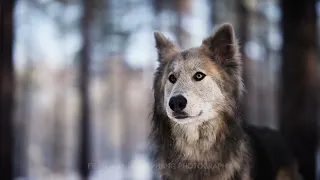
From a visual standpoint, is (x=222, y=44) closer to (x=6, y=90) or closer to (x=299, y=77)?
(x=299, y=77)

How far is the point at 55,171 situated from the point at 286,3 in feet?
14.1

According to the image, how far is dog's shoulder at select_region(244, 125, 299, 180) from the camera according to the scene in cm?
169

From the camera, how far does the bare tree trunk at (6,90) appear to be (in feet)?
11.0

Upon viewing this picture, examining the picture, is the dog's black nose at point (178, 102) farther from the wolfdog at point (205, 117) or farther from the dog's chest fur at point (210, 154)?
the dog's chest fur at point (210, 154)

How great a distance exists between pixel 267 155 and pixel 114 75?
3885mm

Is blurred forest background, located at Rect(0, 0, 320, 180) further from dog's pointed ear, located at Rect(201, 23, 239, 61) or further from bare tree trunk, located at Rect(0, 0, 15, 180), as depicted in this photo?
dog's pointed ear, located at Rect(201, 23, 239, 61)

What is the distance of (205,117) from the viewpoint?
63.2 inches

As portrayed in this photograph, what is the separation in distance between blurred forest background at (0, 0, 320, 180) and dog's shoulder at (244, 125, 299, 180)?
182 millimetres

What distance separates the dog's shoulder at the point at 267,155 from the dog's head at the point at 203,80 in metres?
0.21

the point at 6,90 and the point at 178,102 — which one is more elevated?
the point at 178,102

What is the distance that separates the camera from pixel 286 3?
2.75 m

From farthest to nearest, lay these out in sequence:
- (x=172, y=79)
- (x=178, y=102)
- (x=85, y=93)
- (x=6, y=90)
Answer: (x=85, y=93)
(x=6, y=90)
(x=172, y=79)
(x=178, y=102)

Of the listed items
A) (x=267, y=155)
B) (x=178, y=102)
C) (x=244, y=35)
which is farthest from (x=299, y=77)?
(x=178, y=102)

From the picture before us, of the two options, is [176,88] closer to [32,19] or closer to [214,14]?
[214,14]
